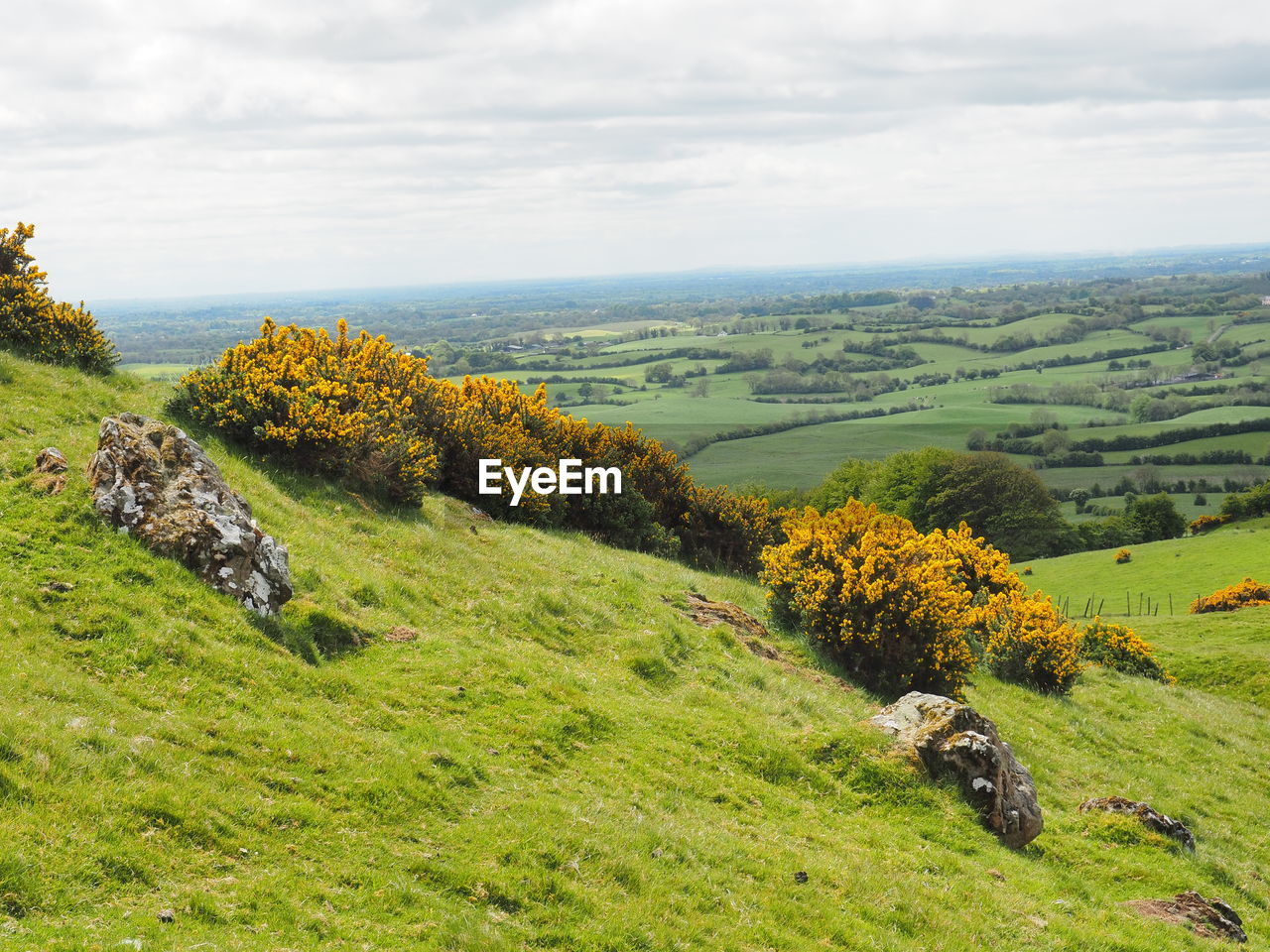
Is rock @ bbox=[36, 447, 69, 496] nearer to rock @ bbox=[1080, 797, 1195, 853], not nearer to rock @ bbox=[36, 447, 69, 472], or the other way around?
rock @ bbox=[36, 447, 69, 472]

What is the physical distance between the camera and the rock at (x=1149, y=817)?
680 inches

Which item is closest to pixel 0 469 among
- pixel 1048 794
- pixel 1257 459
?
pixel 1048 794

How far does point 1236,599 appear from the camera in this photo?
55.0m

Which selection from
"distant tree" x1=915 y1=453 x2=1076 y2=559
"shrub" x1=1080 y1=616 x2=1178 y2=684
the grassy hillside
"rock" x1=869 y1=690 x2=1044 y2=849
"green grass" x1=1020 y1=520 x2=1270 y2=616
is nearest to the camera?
the grassy hillside

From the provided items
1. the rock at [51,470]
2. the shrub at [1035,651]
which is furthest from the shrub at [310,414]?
the shrub at [1035,651]

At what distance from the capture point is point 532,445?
32.1 meters

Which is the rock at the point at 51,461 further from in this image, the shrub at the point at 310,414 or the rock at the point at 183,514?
the shrub at the point at 310,414

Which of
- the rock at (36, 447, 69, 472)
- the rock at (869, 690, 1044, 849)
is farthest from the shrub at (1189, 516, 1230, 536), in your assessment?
the rock at (36, 447, 69, 472)

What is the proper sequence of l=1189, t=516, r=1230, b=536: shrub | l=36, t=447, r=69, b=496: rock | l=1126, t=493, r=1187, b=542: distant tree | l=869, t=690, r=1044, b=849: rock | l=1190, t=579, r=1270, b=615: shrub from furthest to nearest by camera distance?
l=1126, t=493, r=1187, b=542: distant tree < l=1189, t=516, r=1230, b=536: shrub < l=1190, t=579, r=1270, b=615: shrub < l=869, t=690, r=1044, b=849: rock < l=36, t=447, r=69, b=496: rock

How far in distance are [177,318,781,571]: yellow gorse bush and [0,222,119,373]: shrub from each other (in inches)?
140

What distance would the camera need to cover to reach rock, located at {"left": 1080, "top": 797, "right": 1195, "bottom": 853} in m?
17.3

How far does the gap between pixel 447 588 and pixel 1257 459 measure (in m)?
155

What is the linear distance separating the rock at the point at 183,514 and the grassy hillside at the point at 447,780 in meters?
0.42

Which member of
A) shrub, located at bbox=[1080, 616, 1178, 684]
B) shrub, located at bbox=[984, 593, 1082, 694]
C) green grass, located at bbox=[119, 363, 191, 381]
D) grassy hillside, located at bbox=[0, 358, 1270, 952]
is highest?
green grass, located at bbox=[119, 363, 191, 381]
